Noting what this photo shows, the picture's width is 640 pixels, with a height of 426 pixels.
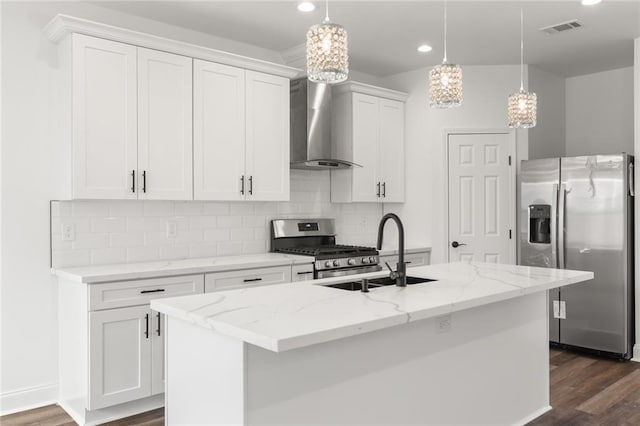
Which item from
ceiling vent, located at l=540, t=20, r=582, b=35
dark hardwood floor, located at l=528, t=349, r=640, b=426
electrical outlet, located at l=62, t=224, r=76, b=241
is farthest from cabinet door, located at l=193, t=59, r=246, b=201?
dark hardwood floor, located at l=528, t=349, r=640, b=426

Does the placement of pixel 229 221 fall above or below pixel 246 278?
above

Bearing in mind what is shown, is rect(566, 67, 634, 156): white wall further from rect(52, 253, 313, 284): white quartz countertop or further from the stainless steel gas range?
rect(52, 253, 313, 284): white quartz countertop

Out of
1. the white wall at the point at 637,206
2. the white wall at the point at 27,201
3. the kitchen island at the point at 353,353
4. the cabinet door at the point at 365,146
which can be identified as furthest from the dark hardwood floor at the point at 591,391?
the white wall at the point at 27,201

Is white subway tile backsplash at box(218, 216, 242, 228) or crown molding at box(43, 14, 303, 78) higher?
crown molding at box(43, 14, 303, 78)

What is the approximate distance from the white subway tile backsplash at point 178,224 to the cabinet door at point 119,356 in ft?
2.14

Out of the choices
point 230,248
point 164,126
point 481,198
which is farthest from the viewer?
point 481,198

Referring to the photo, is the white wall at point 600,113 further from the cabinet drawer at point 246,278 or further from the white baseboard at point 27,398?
the white baseboard at point 27,398

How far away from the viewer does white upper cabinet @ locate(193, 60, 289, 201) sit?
155 inches

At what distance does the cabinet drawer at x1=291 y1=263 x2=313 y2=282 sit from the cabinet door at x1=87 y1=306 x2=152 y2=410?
1.20 metres

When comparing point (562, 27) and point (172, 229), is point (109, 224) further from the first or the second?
point (562, 27)

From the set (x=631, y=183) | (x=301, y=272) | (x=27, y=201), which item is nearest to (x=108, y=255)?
(x=27, y=201)

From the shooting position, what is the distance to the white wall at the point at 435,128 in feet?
17.6

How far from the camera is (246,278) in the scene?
12.6 feet

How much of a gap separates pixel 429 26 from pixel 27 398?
391 cm
